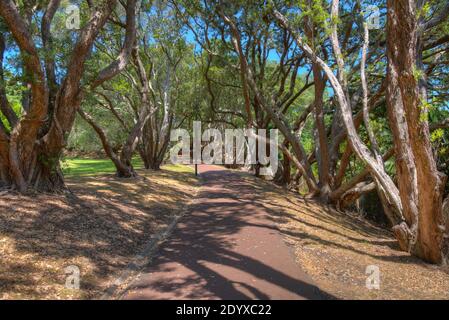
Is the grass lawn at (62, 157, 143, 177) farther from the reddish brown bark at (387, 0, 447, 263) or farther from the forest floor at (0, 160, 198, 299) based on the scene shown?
the reddish brown bark at (387, 0, 447, 263)

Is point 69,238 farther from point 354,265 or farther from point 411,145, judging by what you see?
point 411,145

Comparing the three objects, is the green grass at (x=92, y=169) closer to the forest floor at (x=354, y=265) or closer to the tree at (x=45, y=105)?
the tree at (x=45, y=105)

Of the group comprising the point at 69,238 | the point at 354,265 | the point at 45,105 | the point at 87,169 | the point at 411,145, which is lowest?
the point at 354,265

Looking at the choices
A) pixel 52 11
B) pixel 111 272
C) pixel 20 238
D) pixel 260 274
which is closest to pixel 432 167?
pixel 260 274

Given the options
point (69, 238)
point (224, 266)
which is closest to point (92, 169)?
point (69, 238)

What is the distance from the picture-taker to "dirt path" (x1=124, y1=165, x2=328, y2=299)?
459cm

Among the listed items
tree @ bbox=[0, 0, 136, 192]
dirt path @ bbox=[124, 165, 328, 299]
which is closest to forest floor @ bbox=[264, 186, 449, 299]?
dirt path @ bbox=[124, 165, 328, 299]

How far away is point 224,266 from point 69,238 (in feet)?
9.45

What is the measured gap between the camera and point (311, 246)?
6.94 metres

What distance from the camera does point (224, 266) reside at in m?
5.57

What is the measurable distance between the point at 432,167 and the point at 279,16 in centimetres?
723

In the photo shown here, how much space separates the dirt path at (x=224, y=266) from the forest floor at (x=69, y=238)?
2.14 feet

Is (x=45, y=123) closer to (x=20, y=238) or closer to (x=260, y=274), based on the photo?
(x=20, y=238)
